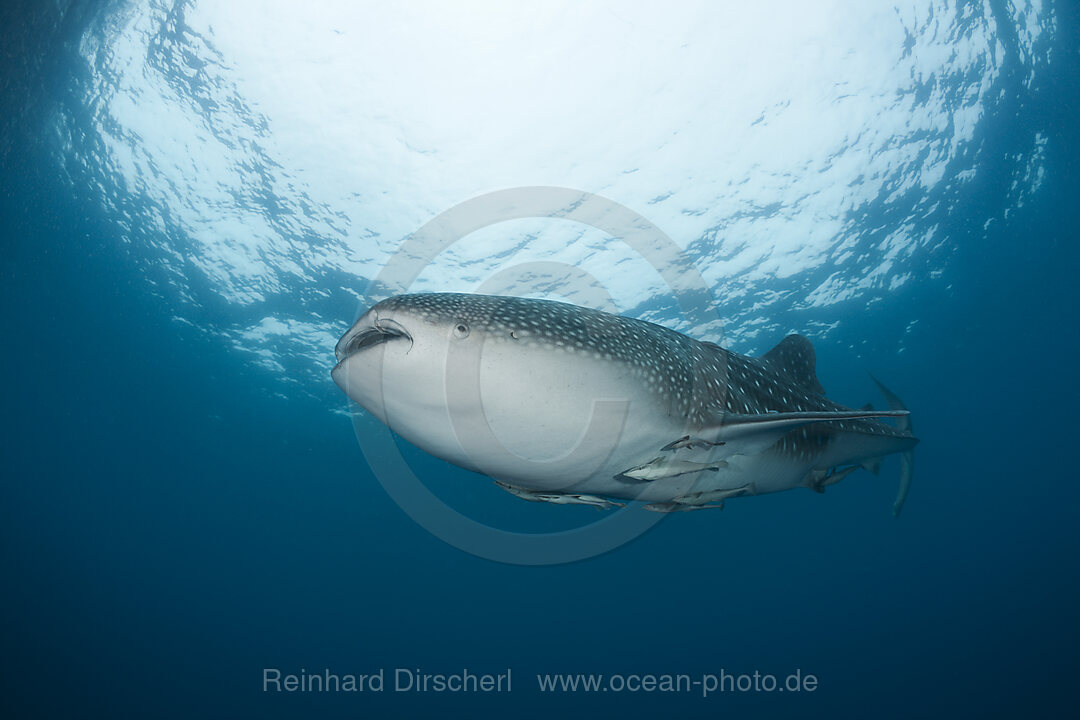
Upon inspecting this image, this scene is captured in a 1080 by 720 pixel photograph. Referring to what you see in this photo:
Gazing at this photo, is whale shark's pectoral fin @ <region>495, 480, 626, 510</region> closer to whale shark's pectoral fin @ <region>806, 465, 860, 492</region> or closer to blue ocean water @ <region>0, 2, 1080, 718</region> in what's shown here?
whale shark's pectoral fin @ <region>806, 465, 860, 492</region>

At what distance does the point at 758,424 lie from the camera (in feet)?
8.75

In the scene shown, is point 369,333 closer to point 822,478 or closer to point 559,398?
point 559,398

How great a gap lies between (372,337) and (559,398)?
2.99 ft

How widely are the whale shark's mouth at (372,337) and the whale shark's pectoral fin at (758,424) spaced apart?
1.93m

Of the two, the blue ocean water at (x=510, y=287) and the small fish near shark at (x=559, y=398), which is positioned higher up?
the blue ocean water at (x=510, y=287)

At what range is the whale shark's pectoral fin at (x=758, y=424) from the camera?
244cm

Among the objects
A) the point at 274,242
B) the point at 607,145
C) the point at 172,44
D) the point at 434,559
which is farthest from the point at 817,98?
the point at 434,559

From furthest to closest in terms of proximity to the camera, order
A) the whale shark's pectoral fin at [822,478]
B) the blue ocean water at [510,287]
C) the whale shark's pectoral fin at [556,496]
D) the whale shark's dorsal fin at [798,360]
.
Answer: the blue ocean water at [510,287]
the whale shark's dorsal fin at [798,360]
the whale shark's pectoral fin at [822,478]
the whale shark's pectoral fin at [556,496]

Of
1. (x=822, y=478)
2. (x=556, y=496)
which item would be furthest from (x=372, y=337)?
(x=822, y=478)

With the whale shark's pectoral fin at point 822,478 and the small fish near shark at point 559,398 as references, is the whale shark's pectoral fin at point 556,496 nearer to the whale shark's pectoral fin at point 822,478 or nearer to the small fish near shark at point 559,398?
the small fish near shark at point 559,398

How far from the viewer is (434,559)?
53844mm

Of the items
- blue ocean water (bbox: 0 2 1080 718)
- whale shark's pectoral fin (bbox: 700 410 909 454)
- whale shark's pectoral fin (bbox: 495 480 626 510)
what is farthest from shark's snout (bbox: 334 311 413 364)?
blue ocean water (bbox: 0 2 1080 718)

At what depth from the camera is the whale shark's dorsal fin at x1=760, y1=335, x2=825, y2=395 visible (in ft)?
17.3

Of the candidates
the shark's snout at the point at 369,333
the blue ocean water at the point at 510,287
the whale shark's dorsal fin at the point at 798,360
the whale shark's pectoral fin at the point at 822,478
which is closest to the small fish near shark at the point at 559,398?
the shark's snout at the point at 369,333
